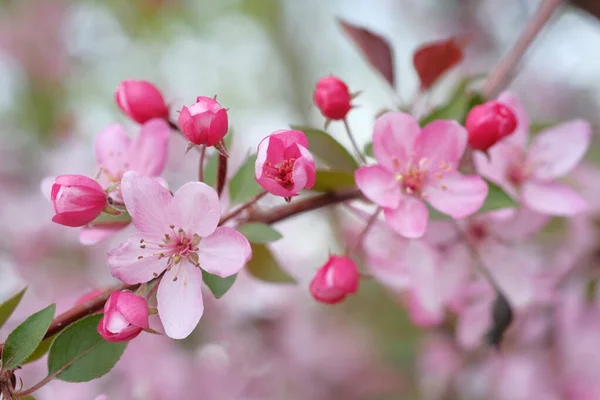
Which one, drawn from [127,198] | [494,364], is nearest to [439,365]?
[494,364]

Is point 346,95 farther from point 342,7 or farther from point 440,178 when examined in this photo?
point 342,7

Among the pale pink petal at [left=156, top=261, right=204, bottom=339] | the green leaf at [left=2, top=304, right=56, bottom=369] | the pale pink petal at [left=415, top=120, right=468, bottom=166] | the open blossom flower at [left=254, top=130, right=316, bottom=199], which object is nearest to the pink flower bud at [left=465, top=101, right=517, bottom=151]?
the pale pink petal at [left=415, top=120, right=468, bottom=166]

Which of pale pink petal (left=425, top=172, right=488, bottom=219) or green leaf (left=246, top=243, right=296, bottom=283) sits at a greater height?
pale pink petal (left=425, top=172, right=488, bottom=219)

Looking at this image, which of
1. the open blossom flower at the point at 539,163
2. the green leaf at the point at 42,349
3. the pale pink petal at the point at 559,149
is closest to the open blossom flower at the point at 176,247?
the green leaf at the point at 42,349

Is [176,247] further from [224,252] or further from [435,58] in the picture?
[435,58]

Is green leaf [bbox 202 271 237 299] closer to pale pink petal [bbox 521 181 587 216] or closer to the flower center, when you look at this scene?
the flower center

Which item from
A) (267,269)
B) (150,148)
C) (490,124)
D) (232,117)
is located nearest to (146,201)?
(150,148)

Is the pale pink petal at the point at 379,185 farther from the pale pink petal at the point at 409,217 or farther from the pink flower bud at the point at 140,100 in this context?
the pink flower bud at the point at 140,100

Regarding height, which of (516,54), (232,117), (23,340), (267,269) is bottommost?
(232,117)
